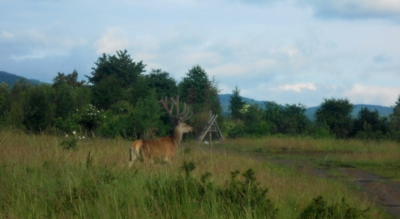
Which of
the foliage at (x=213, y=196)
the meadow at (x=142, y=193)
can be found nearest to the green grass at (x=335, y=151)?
the meadow at (x=142, y=193)

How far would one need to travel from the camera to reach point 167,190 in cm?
686

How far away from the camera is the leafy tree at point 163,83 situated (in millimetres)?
41188

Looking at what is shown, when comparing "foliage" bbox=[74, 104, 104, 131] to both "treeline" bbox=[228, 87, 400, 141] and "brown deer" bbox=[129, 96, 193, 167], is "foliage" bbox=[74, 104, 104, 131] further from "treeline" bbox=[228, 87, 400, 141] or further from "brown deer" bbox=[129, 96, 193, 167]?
"brown deer" bbox=[129, 96, 193, 167]

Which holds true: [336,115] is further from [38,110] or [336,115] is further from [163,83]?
[38,110]

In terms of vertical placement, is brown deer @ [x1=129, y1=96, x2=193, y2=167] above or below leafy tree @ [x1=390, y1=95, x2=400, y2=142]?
Answer: below

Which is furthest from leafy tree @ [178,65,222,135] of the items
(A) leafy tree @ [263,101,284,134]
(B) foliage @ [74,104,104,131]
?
(B) foliage @ [74,104,104,131]

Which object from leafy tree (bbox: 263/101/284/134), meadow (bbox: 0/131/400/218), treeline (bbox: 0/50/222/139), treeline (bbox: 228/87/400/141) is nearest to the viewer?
meadow (bbox: 0/131/400/218)

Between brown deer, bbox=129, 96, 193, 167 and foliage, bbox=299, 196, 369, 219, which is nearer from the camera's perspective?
foliage, bbox=299, 196, 369, 219

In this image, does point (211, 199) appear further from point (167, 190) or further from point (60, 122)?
point (60, 122)

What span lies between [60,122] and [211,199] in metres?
18.7

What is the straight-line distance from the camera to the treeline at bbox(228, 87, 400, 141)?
1173 inches

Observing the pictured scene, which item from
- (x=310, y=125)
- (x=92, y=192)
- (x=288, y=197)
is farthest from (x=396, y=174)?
(x=310, y=125)

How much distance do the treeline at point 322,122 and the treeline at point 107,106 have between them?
290 cm

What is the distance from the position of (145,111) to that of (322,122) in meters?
13.0
